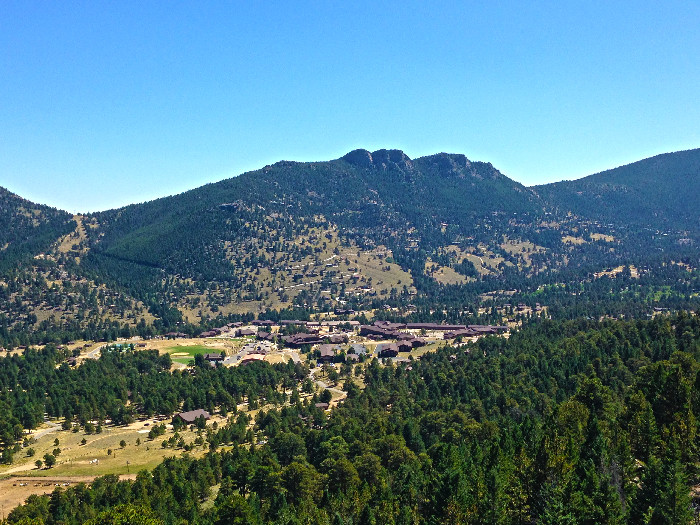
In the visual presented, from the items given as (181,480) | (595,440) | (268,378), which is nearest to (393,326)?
(268,378)

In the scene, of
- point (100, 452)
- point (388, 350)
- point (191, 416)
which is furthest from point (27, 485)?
point (388, 350)

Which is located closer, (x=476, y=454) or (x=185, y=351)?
(x=476, y=454)

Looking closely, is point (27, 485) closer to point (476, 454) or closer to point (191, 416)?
point (191, 416)

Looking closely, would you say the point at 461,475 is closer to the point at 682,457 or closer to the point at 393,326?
the point at 682,457

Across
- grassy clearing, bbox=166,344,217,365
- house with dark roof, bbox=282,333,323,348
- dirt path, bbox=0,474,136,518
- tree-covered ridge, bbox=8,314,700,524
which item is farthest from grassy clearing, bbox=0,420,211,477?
house with dark roof, bbox=282,333,323,348

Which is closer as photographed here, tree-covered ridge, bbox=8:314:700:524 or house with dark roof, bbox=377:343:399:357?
tree-covered ridge, bbox=8:314:700:524

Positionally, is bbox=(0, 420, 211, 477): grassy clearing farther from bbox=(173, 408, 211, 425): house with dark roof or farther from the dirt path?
bbox=(173, 408, 211, 425): house with dark roof

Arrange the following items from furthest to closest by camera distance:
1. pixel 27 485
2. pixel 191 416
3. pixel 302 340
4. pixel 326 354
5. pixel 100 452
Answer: pixel 302 340 < pixel 326 354 < pixel 191 416 < pixel 100 452 < pixel 27 485

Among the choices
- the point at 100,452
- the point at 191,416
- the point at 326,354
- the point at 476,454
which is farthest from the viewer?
the point at 326,354
